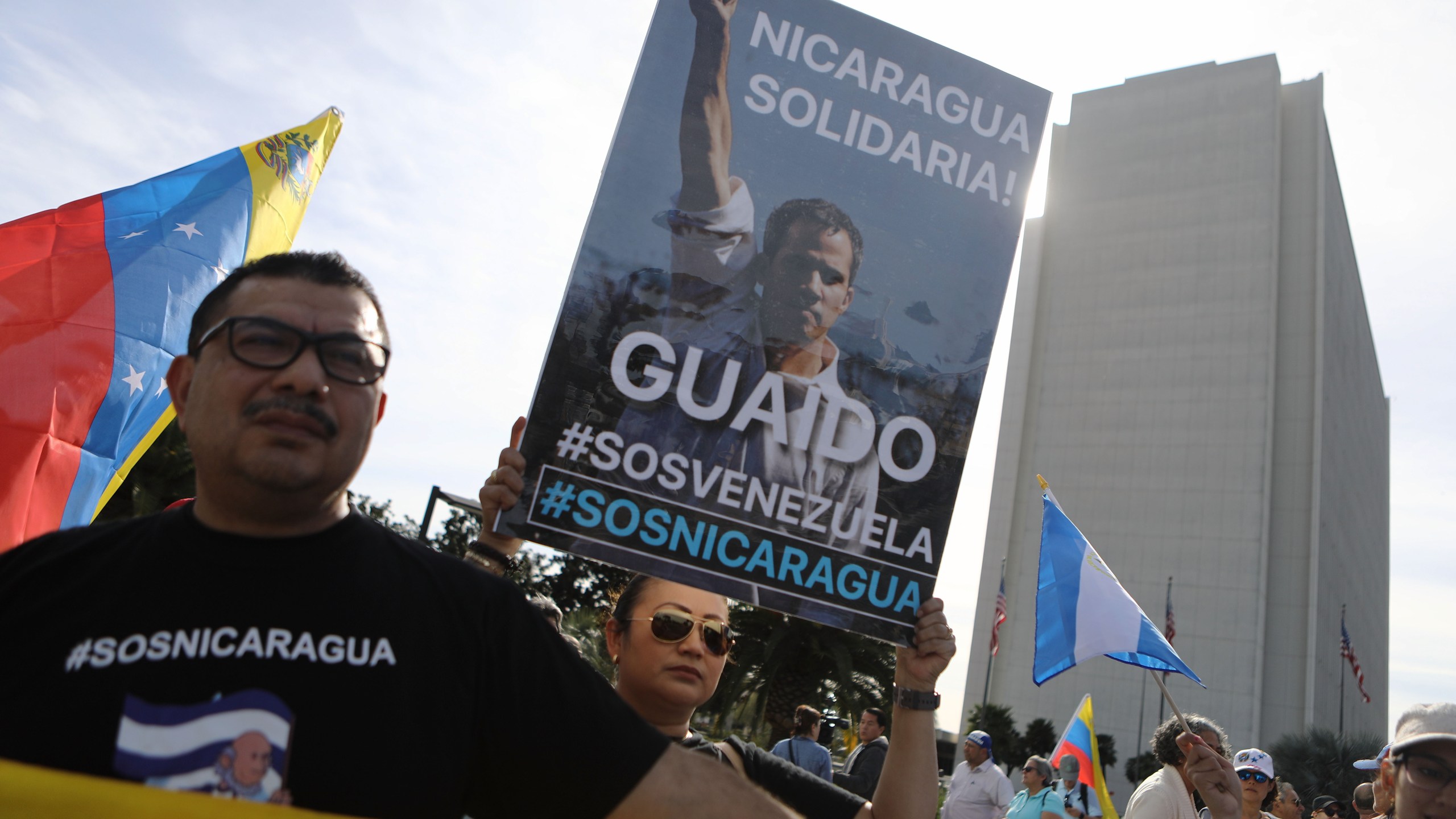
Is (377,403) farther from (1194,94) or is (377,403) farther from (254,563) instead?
(1194,94)

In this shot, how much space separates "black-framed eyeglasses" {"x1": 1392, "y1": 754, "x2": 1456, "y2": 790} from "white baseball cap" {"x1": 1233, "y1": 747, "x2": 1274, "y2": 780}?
2.73 m

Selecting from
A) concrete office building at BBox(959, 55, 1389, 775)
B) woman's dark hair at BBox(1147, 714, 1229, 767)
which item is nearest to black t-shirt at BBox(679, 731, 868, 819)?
woman's dark hair at BBox(1147, 714, 1229, 767)

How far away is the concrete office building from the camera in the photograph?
48.2 meters

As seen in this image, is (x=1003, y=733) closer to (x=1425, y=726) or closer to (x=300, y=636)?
(x=1425, y=726)

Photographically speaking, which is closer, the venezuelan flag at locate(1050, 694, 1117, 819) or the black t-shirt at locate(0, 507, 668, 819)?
the black t-shirt at locate(0, 507, 668, 819)

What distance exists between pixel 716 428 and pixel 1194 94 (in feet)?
201

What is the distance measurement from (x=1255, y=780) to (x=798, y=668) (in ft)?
41.2

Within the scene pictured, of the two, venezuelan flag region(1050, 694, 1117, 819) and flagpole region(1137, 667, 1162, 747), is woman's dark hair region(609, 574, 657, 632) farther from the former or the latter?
flagpole region(1137, 667, 1162, 747)

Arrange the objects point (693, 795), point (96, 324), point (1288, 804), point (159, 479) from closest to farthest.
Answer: point (693, 795), point (96, 324), point (1288, 804), point (159, 479)

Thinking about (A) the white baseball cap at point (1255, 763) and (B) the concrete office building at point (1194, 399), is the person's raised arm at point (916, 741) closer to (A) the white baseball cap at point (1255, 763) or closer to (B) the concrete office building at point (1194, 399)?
(A) the white baseball cap at point (1255, 763)

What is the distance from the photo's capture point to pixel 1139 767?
4394 cm

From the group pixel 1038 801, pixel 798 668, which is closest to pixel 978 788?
pixel 1038 801

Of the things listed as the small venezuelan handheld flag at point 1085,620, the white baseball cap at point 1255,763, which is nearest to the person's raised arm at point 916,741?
the small venezuelan handheld flag at point 1085,620

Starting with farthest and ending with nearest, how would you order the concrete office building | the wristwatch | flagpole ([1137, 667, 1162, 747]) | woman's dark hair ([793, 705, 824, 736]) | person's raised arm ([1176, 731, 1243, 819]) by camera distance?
the concrete office building < flagpole ([1137, 667, 1162, 747]) < woman's dark hair ([793, 705, 824, 736]) < person's raised arm ([1176, 731, 1243, 819]) < the wristwatch
